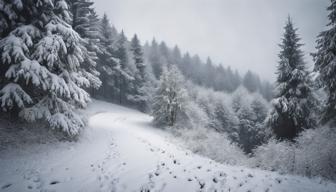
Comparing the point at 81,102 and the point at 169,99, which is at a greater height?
the point at 169,99

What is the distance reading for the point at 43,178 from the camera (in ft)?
23.1

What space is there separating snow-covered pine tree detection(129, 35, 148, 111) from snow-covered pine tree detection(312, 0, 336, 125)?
1345 inches

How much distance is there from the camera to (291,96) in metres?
19.3

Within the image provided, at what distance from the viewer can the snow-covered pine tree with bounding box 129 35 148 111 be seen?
4388 cm

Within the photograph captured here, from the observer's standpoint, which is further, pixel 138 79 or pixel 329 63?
pixel 138 79

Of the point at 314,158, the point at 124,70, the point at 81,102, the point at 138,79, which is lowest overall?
the point at 314,158

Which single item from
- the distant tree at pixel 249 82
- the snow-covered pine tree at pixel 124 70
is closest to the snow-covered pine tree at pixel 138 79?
the snow-covered pine tree at pixel 124 70

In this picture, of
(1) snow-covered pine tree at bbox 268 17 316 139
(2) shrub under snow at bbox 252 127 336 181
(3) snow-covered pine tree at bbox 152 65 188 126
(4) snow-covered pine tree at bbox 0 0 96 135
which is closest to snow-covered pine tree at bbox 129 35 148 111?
(3) snow-covered pine tree at bbox 152 65 188 126

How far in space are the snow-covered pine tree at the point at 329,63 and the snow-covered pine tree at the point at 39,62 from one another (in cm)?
1513

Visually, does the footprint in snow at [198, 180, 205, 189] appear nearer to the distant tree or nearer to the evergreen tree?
the evergreen tree

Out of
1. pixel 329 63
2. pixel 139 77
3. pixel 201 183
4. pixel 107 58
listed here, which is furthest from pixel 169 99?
pixel 201 183

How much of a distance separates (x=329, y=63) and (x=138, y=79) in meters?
36.3

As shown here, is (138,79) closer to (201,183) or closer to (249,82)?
(201,183)

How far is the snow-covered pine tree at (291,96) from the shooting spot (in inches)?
741
